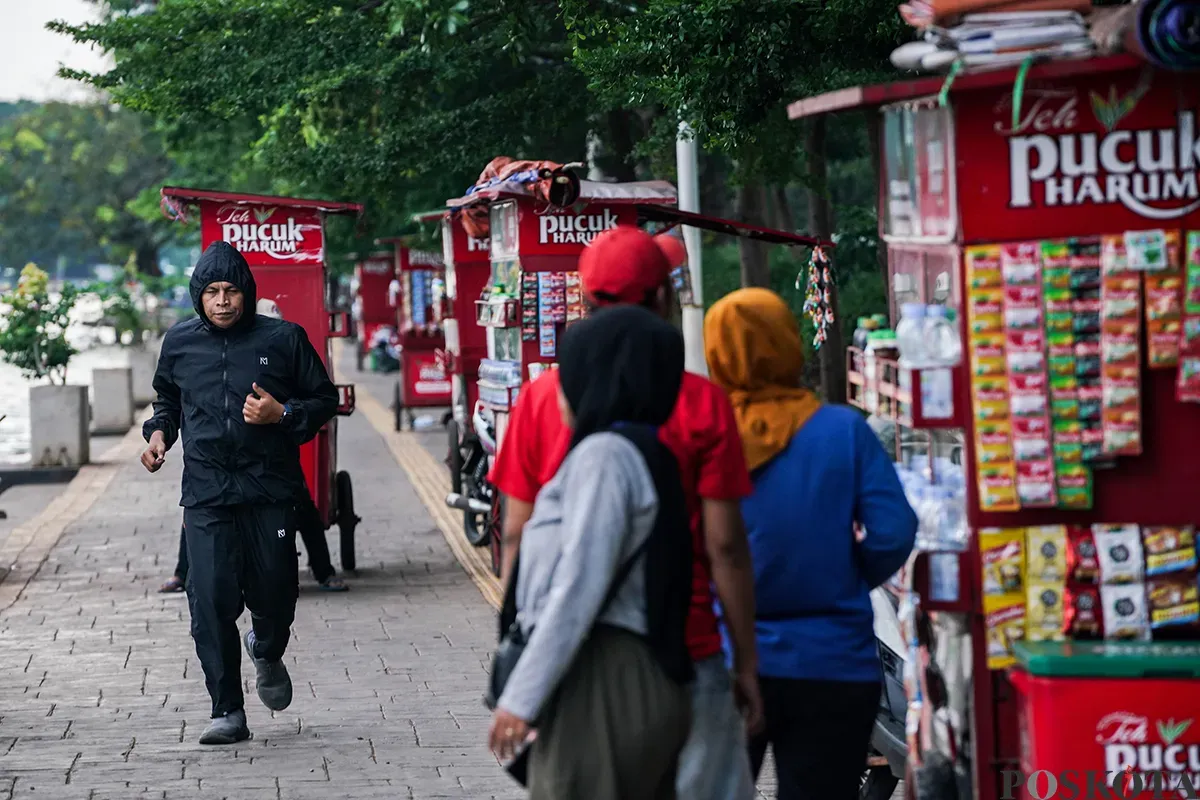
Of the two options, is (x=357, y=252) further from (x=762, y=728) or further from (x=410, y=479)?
(x=762, y=728)

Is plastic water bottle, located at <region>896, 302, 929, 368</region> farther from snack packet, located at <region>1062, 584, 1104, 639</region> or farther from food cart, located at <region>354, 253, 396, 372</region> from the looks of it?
food cart, located at <region>354, 253, 396, 372</region>

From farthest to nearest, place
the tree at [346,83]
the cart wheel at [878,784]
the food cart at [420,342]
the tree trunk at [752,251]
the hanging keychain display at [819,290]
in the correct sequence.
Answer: the food cart at [420,342] < the tree trunk at [752,251] < the tree at [346,83] < the hanging keychain display at [819,290] < the cart wheel at [878,784]

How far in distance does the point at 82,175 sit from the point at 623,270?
257 feet

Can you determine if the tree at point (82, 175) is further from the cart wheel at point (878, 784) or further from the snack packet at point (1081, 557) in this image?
the snack packet at point (1081, 557)

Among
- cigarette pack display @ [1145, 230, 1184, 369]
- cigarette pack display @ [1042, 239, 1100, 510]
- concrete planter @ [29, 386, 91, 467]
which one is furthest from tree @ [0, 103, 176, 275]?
cigarette pack display @ [1145, 230, 1184, 369]

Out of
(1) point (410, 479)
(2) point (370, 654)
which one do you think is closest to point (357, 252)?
(1) point (410, 479)

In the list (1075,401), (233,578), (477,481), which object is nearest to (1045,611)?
(1075,401)

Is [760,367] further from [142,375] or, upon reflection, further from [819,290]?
[142,375]

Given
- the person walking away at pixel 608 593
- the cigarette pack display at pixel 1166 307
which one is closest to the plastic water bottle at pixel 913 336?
the cigarette pack display at pixel 1166 307

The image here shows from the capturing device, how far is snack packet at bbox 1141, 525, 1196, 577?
4875 millimetres

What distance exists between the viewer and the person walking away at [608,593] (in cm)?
396

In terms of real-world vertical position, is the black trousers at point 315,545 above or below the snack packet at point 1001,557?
below

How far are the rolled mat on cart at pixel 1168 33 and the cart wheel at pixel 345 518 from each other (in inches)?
340

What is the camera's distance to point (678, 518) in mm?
4098
